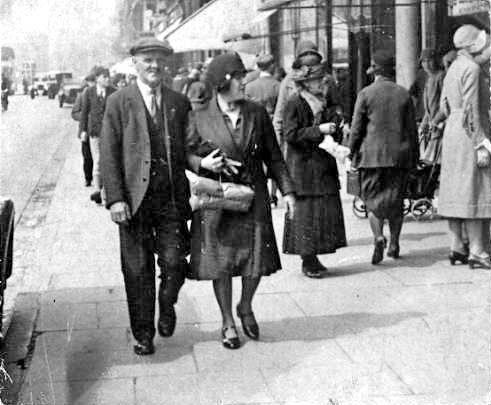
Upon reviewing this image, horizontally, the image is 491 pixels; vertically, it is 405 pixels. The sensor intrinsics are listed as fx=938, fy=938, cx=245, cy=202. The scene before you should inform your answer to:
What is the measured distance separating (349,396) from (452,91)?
3.78m

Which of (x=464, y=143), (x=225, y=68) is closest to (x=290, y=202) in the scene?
(x=225, y=68)

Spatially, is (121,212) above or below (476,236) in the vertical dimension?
above

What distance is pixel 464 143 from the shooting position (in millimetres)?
8047

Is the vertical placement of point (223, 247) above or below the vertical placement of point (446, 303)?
above

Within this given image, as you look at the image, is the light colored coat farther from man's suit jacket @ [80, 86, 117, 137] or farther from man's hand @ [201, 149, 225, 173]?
man's suit jacket @ [80, 86, 117, 137]

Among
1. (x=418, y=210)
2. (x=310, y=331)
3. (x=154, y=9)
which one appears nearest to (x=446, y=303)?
(x=310, y=331)

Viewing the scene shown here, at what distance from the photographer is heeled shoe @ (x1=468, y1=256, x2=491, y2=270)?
321 inches

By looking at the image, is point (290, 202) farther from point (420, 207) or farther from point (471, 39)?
point (420, 207)

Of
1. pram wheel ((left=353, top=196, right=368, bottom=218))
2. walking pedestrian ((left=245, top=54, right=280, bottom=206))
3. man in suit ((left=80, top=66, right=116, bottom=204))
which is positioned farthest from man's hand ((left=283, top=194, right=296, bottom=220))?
man in suit ((left=80, top=66, right=116, bottom=204))

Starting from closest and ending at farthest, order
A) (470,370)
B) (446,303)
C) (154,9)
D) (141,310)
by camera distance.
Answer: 1. (470,370)
2. (141,310)
3. (446,303)
4. (154,9)

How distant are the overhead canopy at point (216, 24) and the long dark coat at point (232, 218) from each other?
10.1 m

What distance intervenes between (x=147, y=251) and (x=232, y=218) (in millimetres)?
588

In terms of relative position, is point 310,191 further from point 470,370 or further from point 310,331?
point 470,370

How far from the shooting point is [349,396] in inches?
199
